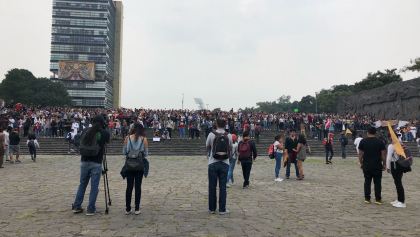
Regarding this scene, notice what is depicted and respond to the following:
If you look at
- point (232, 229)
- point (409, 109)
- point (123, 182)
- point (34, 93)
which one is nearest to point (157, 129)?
point (123, 182)

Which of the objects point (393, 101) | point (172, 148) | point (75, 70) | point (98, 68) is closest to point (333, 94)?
point (393, 101)

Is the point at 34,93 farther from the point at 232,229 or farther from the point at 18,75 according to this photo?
the point at 232,229

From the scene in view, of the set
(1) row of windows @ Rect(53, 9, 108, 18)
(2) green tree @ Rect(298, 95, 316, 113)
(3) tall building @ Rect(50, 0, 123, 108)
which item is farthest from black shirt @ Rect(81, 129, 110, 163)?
(1) row of windows @ Rect(53, 9, 108, 18)

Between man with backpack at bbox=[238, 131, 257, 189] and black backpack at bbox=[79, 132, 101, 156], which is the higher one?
black backpack at bbox=[79, 132, 101, 156]

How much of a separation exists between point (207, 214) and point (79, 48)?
123 metres

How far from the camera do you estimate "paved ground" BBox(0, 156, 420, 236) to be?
5234 millimetres

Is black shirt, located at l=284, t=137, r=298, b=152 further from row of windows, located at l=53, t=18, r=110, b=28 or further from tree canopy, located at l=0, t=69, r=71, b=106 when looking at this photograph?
row of windows, located at l=53, t=18, r=110, b=28

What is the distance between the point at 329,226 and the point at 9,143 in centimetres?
1472

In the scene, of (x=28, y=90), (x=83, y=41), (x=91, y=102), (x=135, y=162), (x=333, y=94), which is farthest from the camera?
(x=91, y=102)

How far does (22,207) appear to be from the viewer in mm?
6730

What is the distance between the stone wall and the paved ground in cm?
2474

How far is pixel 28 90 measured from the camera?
247 ft

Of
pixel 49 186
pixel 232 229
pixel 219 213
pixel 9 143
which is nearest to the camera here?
pixel 232 229

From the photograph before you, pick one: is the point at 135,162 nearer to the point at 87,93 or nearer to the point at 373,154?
the point at 373,154
